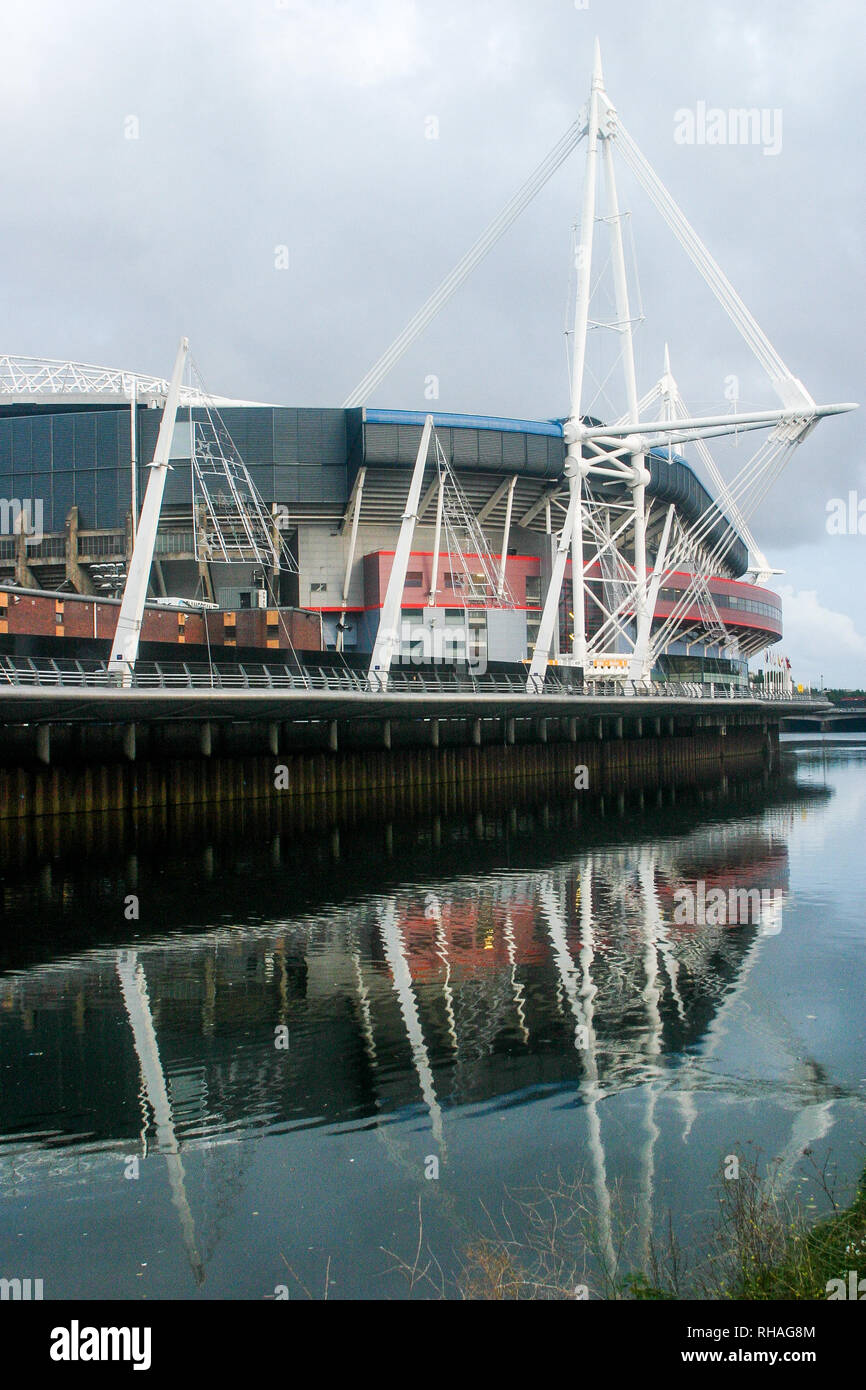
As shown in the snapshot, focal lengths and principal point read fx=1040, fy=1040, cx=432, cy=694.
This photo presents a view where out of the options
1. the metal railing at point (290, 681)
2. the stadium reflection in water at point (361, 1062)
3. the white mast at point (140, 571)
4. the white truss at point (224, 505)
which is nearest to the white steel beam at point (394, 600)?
the metal railing at point (290, 681)

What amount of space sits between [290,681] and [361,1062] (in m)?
27.8

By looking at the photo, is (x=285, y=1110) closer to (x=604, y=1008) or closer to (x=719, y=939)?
(x=604, y=1008)

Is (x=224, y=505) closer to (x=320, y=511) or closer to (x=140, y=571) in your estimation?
(x=320, y=511)

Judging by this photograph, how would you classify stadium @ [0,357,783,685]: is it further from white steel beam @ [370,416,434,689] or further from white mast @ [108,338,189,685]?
white mast @ [108,338,189,685]

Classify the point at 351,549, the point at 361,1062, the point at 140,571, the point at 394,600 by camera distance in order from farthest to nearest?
1. the point at 351,549
2. the point at 394,600
3. the point at 140,571
4. the point at 361,1062

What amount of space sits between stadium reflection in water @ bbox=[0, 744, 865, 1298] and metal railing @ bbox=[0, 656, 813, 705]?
704cm

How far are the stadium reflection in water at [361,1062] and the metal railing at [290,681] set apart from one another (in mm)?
7036

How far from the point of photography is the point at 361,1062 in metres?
14.7

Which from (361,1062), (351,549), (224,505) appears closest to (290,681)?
(361,1062)

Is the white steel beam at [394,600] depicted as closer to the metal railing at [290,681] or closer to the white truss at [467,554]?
the metal railing at [290,681]

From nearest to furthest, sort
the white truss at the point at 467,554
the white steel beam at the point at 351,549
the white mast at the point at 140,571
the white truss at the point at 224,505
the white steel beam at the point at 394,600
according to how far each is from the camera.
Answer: the white mast at the point at 140,571
the white steel beam at the point at 394,600
the white truss at the point at 224,505
the white steel beam at the point at 351,549
the white truss at the point at 467,554

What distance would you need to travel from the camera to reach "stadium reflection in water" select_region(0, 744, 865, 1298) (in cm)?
1021

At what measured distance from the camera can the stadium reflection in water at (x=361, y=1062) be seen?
10.2m

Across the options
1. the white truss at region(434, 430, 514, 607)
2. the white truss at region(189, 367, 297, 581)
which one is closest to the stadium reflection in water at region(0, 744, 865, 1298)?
the white truss at region(189, 367, 297, 581)
